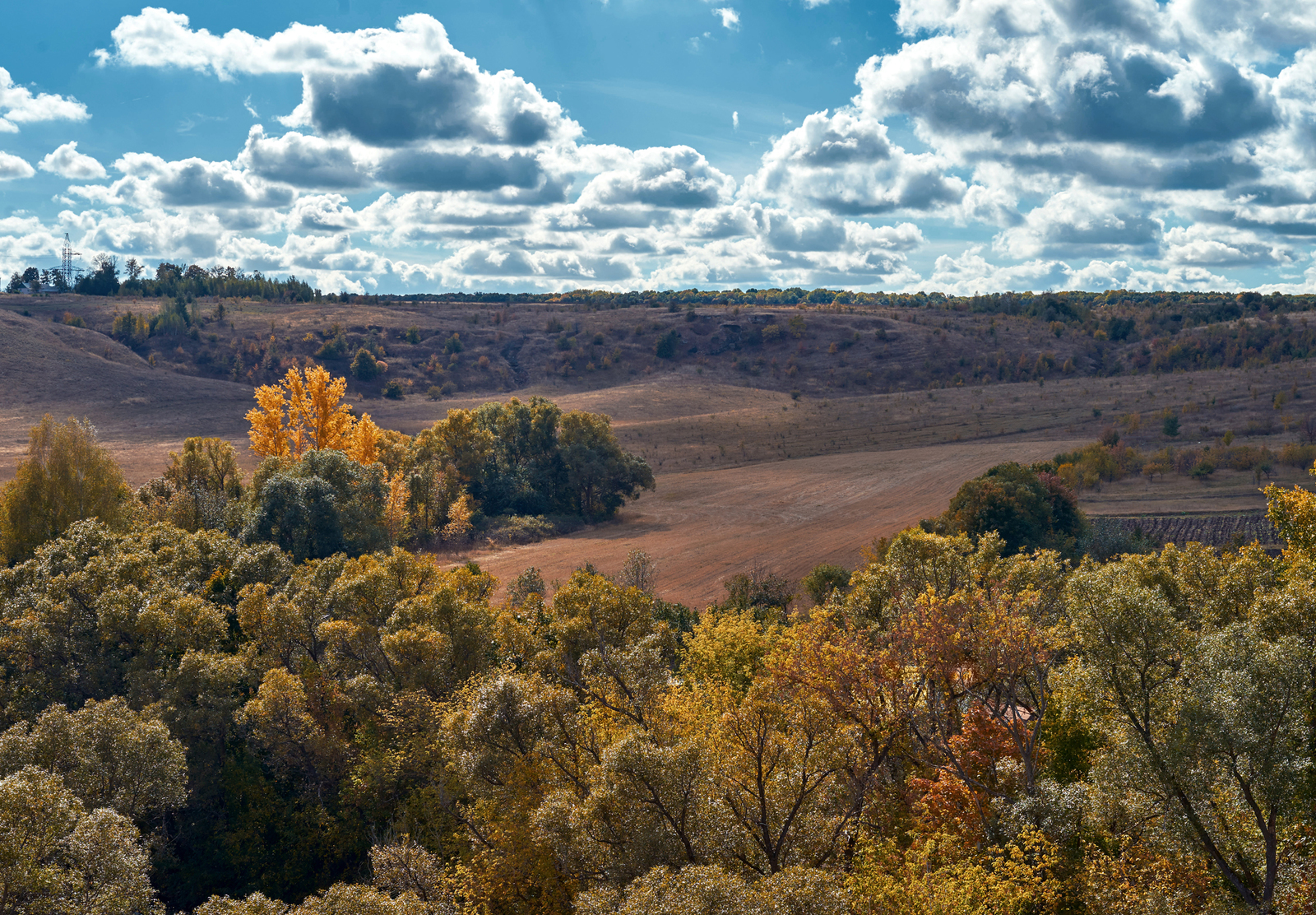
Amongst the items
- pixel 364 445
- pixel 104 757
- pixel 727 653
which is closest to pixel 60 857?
pixel 104 757

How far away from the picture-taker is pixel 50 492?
45.6m

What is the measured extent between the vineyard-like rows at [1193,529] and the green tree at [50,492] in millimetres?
59711

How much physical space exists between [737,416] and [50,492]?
80.7 metres

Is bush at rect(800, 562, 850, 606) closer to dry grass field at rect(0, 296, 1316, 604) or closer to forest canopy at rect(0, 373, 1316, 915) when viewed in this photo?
dry grass field at rect(0, 296, 1316, 604)

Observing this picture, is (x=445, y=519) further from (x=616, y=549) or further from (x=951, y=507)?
(x=951, y=507)

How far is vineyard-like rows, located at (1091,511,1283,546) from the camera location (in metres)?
57.6

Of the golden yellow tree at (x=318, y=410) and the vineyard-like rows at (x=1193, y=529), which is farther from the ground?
the golden yellow tree at (x=318, y=410)

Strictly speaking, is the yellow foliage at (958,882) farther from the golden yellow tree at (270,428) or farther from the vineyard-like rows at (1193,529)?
the golden yellow tree at (270,428)

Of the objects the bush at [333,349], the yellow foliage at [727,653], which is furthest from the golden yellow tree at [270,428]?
the bush at [333,349]

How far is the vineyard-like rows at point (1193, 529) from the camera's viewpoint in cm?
5756

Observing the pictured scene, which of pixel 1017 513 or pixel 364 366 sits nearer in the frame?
pixel 1017 513

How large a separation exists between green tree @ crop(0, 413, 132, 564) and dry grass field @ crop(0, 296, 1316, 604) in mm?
24019

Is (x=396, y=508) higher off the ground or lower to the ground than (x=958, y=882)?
lower

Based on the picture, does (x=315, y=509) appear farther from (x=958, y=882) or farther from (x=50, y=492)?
(x=958, y=882)
